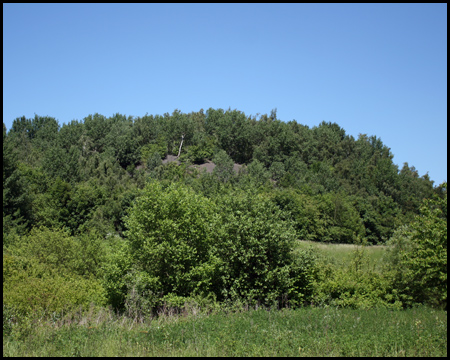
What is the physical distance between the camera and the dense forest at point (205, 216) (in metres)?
20.5

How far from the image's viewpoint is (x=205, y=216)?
80.9 ft

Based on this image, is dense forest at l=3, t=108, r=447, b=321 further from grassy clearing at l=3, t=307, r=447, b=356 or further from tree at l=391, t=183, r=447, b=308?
grassy clearing at l=3, t=307, r=447, b=356

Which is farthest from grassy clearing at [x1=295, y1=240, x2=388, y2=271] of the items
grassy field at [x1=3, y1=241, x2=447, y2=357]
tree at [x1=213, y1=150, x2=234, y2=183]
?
tree at [x1=213, y1=150, x2=234, y2=183]

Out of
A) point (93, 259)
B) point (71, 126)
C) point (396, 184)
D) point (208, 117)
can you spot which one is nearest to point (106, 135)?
point (71, 126)

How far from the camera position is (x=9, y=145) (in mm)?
60969

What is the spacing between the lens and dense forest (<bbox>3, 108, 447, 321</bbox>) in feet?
67.2

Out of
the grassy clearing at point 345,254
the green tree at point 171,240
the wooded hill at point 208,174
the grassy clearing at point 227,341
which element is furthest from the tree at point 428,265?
the wooded hill at point 208,174

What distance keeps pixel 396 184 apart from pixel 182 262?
83.5 meters

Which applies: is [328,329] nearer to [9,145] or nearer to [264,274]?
[264,274]

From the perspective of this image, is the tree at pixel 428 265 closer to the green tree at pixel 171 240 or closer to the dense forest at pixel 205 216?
the dense forest at pixel 205 216

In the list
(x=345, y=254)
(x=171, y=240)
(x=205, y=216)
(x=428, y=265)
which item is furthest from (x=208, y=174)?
(x=428, y=265)

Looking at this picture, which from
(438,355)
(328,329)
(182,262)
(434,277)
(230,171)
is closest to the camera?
(438,355)

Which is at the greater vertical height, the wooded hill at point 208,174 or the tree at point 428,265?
→ the wooded hill at point 208,174

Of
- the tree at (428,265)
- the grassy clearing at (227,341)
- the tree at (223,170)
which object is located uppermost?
the tree at (223,170)
